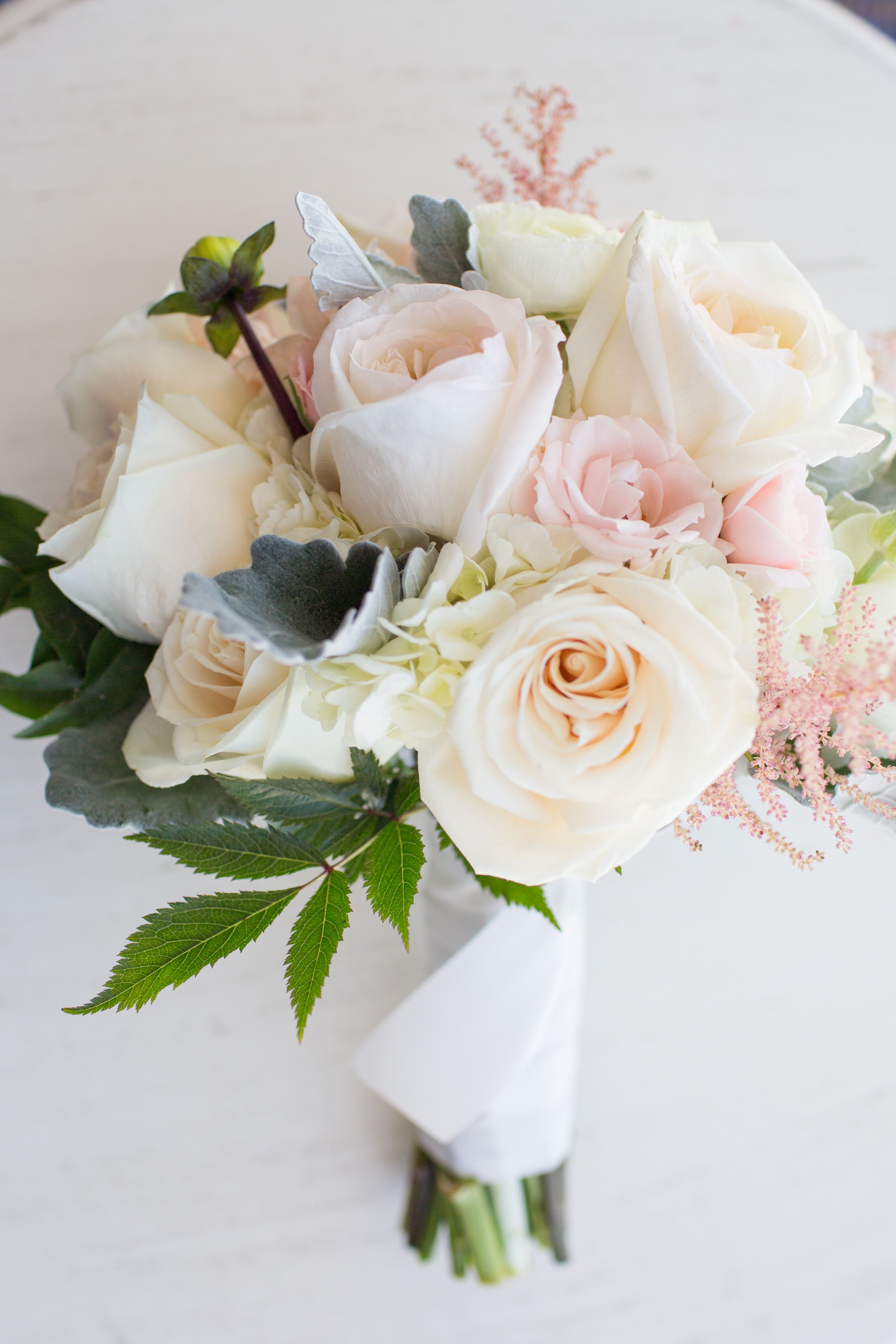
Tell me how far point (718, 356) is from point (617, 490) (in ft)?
0.23

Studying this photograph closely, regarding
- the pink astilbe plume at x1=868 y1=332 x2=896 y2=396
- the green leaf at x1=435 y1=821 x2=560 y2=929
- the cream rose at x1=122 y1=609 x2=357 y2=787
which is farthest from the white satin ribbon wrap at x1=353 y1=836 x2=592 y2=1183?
the pink astilbe plume at x1=868 y1=332 x2=896 y2=396

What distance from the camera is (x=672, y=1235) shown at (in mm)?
735

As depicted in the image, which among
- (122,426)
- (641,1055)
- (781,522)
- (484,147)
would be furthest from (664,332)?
(641,1055)

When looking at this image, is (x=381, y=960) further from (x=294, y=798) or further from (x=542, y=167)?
(x=542, y=167)

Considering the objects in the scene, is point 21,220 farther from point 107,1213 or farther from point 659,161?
point 107,1213

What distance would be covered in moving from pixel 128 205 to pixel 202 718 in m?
0.48

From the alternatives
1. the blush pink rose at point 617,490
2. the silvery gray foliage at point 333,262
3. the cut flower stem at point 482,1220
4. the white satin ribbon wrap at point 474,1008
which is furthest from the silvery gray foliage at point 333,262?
the cut flower stem at point 482,1220

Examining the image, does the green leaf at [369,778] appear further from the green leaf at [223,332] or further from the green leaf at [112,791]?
the green leaf at [223,332]

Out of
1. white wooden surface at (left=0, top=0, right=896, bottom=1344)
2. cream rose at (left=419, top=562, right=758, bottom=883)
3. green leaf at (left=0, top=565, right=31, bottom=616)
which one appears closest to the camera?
cream rose at (left=419, top=562, right=758, bottom=883)

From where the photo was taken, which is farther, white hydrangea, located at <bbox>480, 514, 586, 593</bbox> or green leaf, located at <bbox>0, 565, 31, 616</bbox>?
green leaf, located at <bbox>0, 565, 31, 616</bbox>

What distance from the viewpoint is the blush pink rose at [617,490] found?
0.32 m

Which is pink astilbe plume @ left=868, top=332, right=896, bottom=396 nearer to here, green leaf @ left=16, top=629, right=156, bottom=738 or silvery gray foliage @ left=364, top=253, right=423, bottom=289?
silvery gray foliage @ left=364, top=253, right=423, bottom=289

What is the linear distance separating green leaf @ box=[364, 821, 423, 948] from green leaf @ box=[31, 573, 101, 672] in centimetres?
23

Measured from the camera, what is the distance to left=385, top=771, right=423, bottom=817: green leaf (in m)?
0.41
